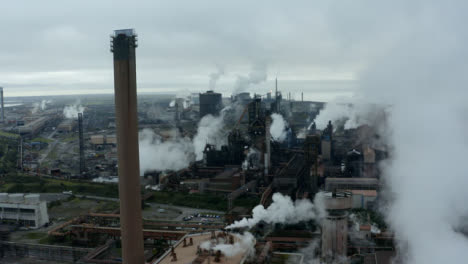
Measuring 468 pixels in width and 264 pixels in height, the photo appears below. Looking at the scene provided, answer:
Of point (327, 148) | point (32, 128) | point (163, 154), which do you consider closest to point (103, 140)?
point (32, 128)

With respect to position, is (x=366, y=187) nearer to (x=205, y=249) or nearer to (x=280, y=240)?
(x=280, y=240)

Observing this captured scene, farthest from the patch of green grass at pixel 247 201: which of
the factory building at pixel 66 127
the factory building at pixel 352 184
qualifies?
the factory building at pixel 66 127

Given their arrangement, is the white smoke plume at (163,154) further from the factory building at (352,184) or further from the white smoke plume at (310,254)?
the white smoke plume at (310,254)

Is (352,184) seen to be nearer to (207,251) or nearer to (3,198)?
(207,251)

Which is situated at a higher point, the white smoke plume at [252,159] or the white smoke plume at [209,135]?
the white smoke plume at [209,135]

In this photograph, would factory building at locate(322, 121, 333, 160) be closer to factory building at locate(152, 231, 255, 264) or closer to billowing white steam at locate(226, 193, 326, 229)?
billowing white steam at locate(226, 193, 326, 229)

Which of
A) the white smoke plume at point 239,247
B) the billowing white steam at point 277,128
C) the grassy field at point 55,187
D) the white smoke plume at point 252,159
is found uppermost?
the billowing white steam at point 277,128
